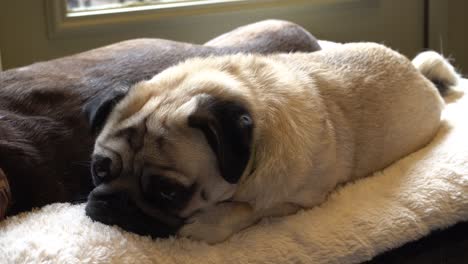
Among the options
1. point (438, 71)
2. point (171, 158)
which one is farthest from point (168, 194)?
point (438, 71)

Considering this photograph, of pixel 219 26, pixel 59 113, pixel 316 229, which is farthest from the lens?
pixel 219 26

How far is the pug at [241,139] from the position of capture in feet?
3.73

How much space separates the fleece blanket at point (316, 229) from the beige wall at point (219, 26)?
889 mm

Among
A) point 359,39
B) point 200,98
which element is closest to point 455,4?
point 359,39

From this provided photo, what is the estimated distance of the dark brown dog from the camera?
1.27m

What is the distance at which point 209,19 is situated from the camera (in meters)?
2.23

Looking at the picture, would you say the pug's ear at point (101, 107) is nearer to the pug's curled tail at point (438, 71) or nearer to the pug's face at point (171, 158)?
the pug's face at point (171, 158)

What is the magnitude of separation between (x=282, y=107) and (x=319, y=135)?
0.35ft

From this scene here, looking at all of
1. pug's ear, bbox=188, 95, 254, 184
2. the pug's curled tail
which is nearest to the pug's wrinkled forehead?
pug's ear, bbox=188, 95, 254, 184

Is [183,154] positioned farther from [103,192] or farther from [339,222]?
[339,222]

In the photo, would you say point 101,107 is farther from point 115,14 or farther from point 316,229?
point 115,14

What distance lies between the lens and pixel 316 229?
1229 mm

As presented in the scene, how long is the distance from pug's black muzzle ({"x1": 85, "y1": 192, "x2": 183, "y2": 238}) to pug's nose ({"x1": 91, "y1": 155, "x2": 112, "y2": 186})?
0.04 m

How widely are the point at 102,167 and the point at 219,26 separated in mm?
1161
